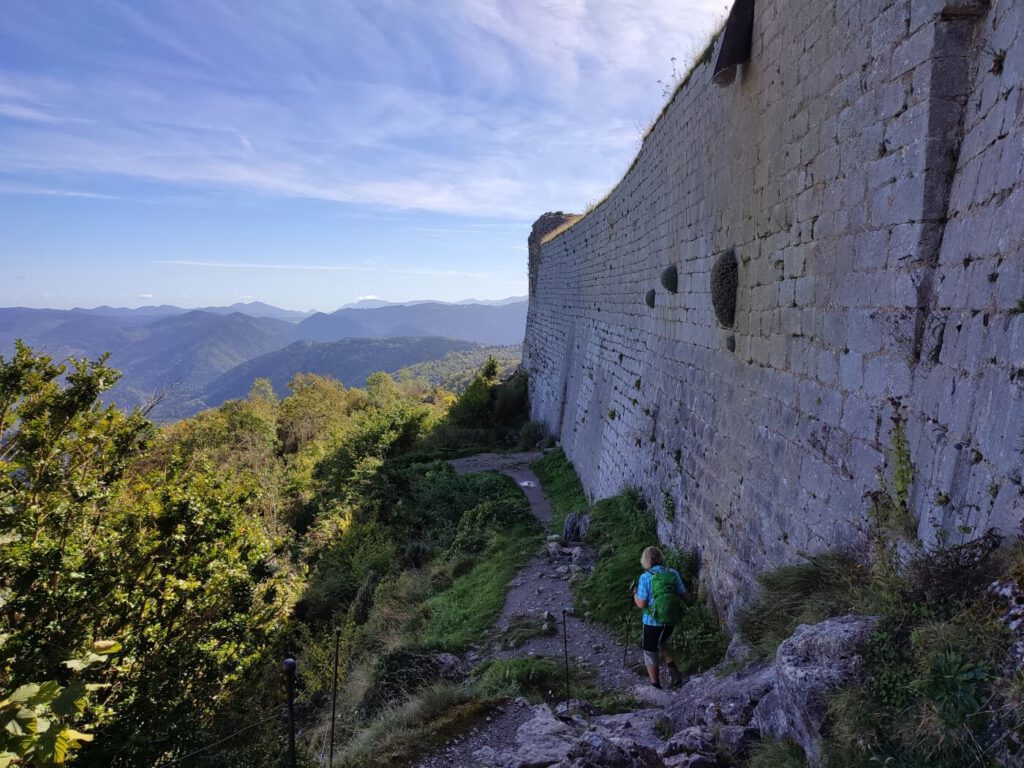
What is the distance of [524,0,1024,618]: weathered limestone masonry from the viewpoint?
9.75ft

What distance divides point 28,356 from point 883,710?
7668 millimetres

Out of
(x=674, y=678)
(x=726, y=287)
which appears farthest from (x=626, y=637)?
(x=726, y=287)

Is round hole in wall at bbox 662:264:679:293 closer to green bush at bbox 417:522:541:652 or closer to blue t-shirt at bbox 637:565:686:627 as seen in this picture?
blue t-shirt at bbox 637:565:686:627

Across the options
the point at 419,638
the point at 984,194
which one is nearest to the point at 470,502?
the point at 419,638

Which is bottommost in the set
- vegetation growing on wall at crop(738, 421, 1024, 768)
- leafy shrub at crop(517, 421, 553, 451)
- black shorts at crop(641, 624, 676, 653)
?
leafy shrub at crop(517, 421, 553, 451)

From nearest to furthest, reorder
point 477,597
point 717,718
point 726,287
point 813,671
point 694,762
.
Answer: point 813,671 < point 694,762 < point 717,718 < point 726,287 < point 477,597

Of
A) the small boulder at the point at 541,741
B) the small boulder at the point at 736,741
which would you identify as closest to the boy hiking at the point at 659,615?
the small boulder at the point at 541,741

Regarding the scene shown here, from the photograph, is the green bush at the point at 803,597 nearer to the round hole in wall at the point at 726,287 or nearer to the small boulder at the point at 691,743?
the small boulder at the point at 691,743

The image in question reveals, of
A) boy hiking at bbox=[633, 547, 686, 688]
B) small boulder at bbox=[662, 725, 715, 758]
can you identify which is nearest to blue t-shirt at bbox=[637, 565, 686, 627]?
boy hiking at bbox=[633, 547, 686, 688]

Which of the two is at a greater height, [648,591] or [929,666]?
[929,666]

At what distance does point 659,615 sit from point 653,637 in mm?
233

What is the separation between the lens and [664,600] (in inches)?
232

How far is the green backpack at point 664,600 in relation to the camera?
19.2ft

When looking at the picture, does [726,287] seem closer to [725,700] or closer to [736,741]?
[725,700]
